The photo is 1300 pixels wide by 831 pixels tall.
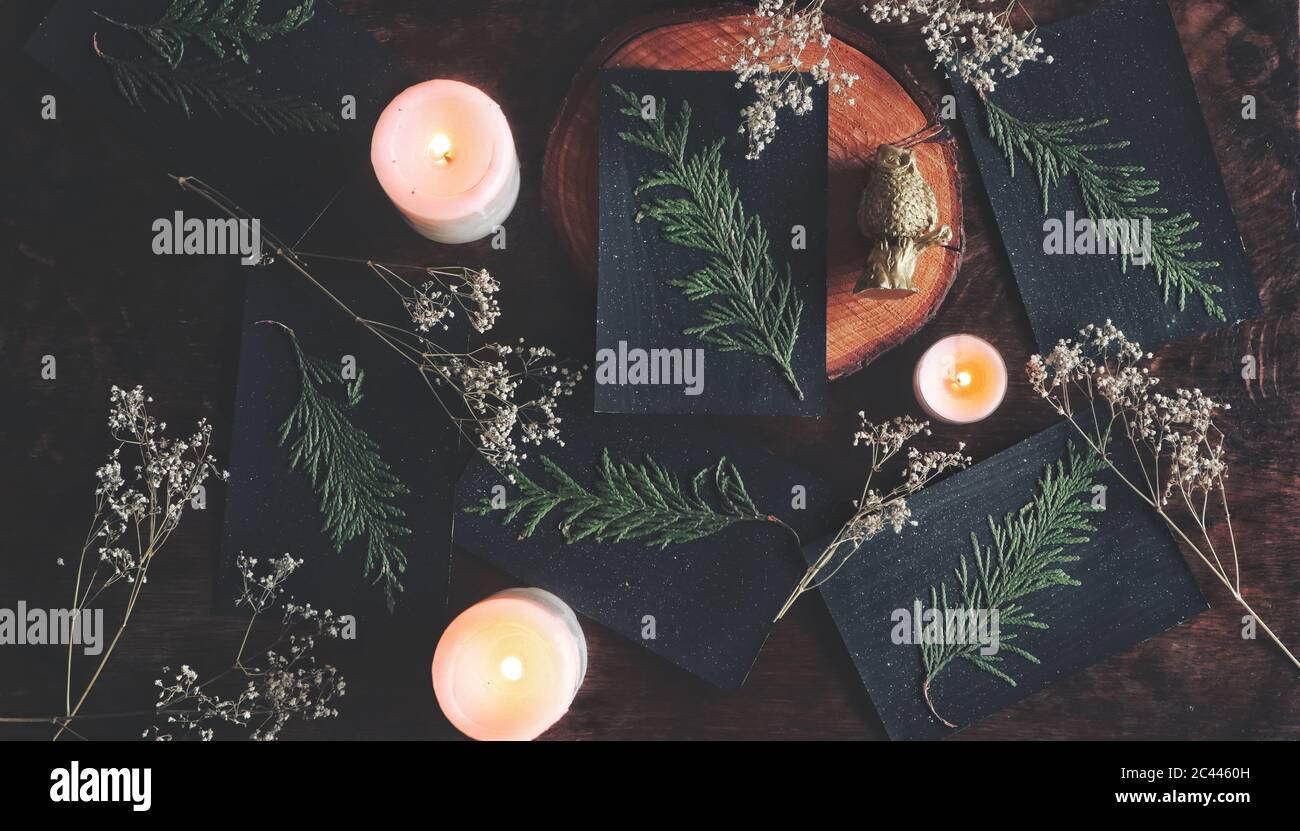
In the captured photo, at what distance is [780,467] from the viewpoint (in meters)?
0.94

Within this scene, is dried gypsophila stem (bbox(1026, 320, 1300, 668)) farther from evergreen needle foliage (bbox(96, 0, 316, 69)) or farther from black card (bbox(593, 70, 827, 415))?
evergreen needle foliage (bbox(96, 0, 316, 69))

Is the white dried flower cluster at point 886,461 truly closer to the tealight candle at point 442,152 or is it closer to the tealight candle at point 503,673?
the tealight candle at point 503,673

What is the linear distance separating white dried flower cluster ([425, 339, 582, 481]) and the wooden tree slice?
Answer: 11cm

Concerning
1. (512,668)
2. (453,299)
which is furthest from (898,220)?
(512,668)

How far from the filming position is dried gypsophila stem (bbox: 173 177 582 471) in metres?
0.92

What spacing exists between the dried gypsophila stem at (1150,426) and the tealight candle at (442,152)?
2.02 feet

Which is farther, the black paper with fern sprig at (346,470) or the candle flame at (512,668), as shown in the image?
the black paper with fern sprig at (346,470)

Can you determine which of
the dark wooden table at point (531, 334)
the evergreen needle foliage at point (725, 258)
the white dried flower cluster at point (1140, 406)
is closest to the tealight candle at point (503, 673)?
the dark wooden table at point (531, 334)

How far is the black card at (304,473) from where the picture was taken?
3.05ft

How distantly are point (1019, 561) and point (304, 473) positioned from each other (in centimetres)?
81

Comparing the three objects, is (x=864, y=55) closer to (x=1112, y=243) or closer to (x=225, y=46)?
(x=1112, y=243)

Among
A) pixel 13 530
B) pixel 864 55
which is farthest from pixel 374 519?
pixel 864 55

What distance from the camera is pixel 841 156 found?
92 cm

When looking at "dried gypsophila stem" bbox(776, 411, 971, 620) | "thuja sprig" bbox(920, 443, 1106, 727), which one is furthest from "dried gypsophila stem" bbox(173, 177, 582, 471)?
"thuja sprig" bbox(920, 443, 1106, 727)
